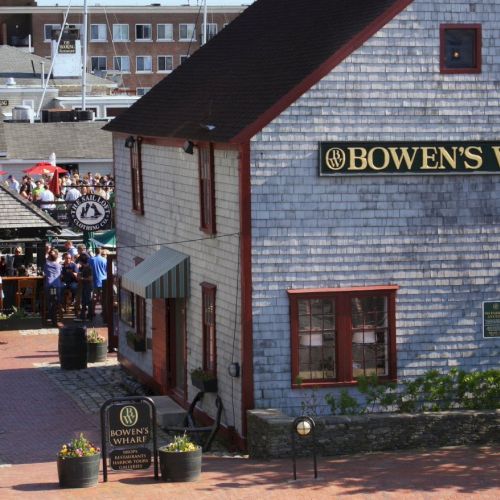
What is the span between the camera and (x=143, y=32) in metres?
113

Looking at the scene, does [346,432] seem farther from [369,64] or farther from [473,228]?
[369,64]

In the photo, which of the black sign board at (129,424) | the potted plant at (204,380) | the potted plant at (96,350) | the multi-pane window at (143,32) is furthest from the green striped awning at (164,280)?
the multi-pane window at (143,32)

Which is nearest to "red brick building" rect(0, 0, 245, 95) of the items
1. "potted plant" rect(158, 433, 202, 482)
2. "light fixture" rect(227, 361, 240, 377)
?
"light fixture" rect(227, 361, 240, 377)

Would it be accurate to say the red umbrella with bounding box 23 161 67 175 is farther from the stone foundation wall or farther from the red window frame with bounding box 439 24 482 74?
the stone foundation wall

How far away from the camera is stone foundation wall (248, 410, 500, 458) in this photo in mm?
22062

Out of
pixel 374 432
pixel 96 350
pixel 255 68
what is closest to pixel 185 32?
pixel 96 350

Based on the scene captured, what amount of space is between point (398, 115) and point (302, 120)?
157cm

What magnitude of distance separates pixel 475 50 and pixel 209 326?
6203 mm

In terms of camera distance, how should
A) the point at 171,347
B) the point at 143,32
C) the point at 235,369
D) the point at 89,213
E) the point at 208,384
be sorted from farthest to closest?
the point at 143,32 < the point at 89,213 < the point at 171,347 < the point at 208,384 < the point at 235,369

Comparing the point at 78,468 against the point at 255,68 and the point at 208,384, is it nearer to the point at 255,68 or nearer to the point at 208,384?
the point at 208,384

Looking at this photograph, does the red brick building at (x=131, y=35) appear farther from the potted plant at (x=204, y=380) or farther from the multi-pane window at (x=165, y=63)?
the potted plant at (x=204, y=380)

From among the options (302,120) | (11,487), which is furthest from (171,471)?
(302,120)

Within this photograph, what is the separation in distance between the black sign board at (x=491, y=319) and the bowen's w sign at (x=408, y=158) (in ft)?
6.92

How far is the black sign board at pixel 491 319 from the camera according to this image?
78.5ft
